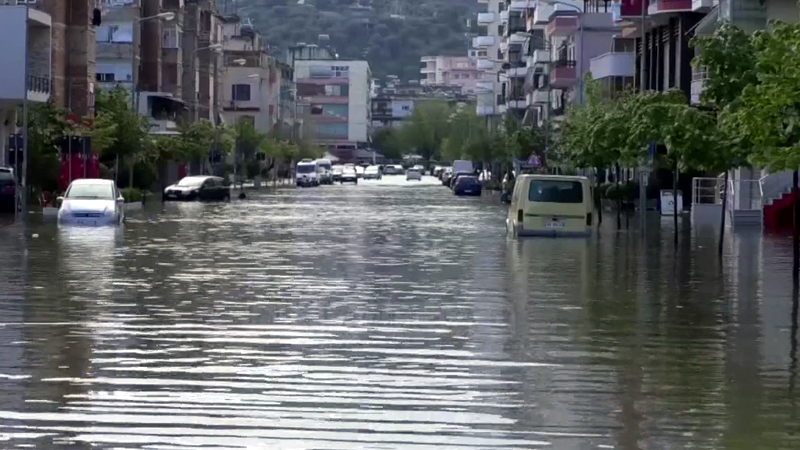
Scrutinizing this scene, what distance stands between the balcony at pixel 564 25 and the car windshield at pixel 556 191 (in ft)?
246

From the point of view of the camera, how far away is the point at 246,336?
61.3 ft

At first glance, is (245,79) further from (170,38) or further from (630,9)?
(630,9)

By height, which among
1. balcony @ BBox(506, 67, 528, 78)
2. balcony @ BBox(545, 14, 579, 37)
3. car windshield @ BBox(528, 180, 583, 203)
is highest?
balcony @ BBox(545, 14, 579, 37)

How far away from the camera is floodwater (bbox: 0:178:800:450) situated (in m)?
12.4

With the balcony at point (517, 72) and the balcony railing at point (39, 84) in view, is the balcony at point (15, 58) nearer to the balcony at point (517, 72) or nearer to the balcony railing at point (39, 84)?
the balcony railing at point (39, 84)

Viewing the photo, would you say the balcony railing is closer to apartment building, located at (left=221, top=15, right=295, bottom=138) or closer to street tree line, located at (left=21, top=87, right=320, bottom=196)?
street tree line, located at (left=21, top=87, right=320, bottom=196)

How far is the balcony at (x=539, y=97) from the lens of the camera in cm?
13118

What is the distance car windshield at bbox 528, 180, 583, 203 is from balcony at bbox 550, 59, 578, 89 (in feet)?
232

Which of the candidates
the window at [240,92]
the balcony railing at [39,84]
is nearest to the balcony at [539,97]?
the window at [240,92]

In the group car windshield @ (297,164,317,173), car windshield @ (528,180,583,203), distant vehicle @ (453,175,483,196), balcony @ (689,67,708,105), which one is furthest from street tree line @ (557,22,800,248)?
car windshield @ (297,164,317,173)

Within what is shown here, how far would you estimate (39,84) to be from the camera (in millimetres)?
74750

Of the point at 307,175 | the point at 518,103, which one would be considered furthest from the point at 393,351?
the point at 518,103

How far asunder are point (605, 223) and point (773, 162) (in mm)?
32570

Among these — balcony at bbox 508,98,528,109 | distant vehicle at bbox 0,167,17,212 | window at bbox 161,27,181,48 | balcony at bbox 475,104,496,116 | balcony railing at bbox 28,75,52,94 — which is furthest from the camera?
balcony at bbox 475,104,496,116
